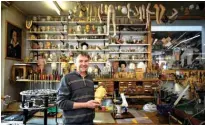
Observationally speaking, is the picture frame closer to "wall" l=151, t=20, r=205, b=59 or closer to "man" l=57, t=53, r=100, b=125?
"wall" l=151, t=20, r=205, b=59

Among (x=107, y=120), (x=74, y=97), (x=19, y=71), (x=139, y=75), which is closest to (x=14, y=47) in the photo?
(x=19, y=71)

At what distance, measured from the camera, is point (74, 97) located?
214 centimetres

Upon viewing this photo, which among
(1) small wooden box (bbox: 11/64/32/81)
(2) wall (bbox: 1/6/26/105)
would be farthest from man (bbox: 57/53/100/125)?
(1) small wooden box (bbox: 11/64/32/81)

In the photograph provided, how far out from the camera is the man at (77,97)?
6.75 feet

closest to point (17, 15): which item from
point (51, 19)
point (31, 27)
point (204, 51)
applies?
point (31, 27)

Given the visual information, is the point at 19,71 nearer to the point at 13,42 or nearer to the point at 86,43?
the point at 13,42

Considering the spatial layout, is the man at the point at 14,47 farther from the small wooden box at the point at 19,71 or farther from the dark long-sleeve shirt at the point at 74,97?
the dark long-sleeve shirt at the point at 74,97

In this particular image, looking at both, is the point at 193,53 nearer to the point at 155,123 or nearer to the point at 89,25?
the point at 89,25

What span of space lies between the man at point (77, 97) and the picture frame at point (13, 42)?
394 centimetres

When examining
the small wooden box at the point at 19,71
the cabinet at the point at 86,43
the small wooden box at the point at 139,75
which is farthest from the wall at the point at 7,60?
the small wooden box at the point at 139,75

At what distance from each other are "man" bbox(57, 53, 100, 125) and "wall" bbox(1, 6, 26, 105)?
3.71 m

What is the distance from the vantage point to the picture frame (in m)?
5.51

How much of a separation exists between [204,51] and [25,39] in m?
5.16

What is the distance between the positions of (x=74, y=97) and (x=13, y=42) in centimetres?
428
